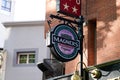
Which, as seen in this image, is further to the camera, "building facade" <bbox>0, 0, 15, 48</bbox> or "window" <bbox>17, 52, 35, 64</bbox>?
"building facade" <bbox>0, 0, 15, 48</bbox>

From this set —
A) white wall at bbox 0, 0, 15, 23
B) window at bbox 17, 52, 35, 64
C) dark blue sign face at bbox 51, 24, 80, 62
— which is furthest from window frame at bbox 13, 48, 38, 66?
dark blue sign face at bbox 51, 24, 80, 62

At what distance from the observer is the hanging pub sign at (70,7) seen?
36.7 feet

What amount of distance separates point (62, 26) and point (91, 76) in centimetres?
181

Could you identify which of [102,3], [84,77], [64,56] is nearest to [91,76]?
[84,77]

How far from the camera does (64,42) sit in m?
10.2

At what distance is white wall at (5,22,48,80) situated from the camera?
22016 mm

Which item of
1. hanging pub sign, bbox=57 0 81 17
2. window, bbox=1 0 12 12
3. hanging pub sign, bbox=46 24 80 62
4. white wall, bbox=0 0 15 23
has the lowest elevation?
hanging pub sign, bbox=46 24 80 62

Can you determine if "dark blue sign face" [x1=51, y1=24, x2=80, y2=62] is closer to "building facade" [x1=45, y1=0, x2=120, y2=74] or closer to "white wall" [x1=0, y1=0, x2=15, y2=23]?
"building facade" [x1=45, y1=0, x2=120, y2=74]

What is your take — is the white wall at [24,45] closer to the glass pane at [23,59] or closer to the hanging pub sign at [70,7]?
the glass pane at [23,59]

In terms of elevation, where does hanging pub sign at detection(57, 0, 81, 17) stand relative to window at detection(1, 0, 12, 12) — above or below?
below

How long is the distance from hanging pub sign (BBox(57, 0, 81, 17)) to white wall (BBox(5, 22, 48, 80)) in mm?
10316

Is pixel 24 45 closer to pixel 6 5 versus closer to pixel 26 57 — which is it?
pixel 26 57

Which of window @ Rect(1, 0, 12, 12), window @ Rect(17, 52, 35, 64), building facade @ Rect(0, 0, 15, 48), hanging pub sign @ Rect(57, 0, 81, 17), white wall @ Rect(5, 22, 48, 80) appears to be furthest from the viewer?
Answer: window @ Rect(1, 0, 12, 12)

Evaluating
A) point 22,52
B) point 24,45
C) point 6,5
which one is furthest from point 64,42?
point 6,5
